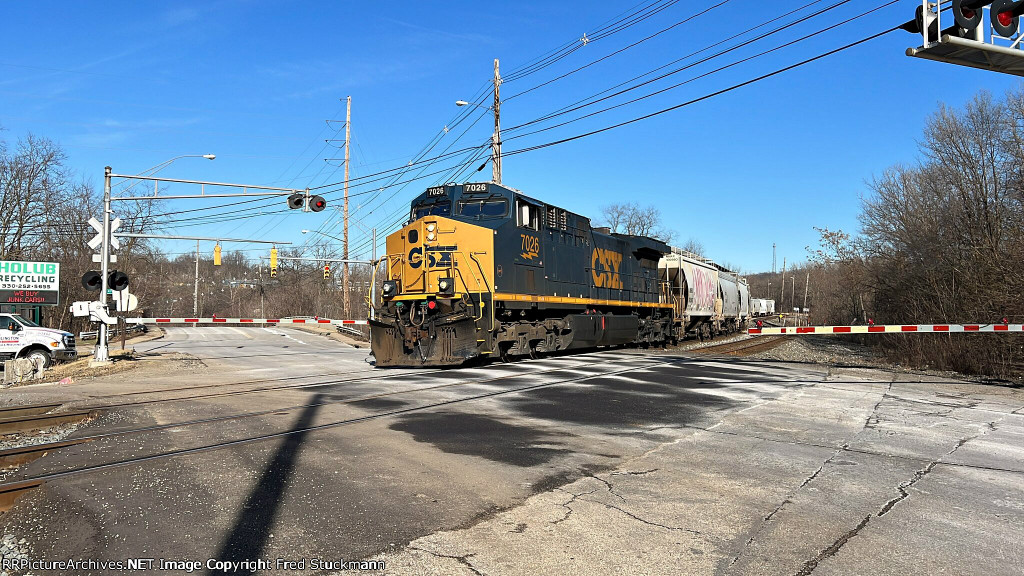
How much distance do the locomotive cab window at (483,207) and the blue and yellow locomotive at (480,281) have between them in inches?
1.0

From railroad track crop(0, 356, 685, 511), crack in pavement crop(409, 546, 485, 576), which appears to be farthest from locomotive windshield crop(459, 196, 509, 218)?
crack in pavement crop(409, 546, 485, 576)

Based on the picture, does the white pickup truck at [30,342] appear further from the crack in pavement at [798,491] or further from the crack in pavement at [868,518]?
the crack in pavement at [868,518]

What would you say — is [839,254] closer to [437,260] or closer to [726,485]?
[437,260]

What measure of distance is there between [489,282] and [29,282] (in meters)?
24.7

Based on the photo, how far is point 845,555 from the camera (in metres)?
3.84

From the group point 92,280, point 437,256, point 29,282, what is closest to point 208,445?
point 437,256

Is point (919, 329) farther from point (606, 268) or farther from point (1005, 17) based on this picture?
point (606, 268)

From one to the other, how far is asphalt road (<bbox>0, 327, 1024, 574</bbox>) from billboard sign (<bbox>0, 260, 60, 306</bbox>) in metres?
22.1

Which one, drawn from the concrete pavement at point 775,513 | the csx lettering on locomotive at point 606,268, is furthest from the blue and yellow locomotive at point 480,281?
the concrete pavement at point 775,513

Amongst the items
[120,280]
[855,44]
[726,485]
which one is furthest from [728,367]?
[120,280]

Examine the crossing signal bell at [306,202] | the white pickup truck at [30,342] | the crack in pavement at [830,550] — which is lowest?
the crack in pavement at [830,550]

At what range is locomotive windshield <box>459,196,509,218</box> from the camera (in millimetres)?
14945

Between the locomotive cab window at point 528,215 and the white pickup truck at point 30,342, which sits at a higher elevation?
the locomotive cab window at point 528,215

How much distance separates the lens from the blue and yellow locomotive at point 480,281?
14.0 meters
